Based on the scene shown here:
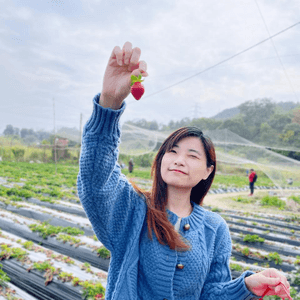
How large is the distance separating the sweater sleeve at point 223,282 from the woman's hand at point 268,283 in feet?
0.08

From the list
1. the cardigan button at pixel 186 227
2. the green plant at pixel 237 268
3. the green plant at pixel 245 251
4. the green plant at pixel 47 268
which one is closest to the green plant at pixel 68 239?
the green plant at pixel 47 268

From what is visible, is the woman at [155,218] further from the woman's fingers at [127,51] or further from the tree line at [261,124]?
the tree line at [261,124]

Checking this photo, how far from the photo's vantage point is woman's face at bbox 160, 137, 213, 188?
1.00 metres

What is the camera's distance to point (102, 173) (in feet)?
2.72

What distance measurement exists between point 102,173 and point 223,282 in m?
0.63

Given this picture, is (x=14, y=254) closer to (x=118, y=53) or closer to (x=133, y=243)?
(x=133, y=243)

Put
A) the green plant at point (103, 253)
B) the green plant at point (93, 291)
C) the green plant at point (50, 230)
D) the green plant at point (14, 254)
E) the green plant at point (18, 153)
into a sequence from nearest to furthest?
the green plant at point (93, 291) < the green plant at point (14, 254) < the green plant at point (103, 253) < the green plant at point (50, 230) < the green plant at point (18, 153)

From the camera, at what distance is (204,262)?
38.4 inches

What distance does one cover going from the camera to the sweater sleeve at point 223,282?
0.96m

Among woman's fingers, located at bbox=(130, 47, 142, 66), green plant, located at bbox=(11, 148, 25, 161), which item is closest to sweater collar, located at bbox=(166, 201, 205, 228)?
woman's fingers, located at bbox=(130, 47, 142, 66)

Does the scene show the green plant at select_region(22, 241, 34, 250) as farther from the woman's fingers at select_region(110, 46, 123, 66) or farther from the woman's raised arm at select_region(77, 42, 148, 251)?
the woman's fingers at select_region(110, 46, 123, 66)

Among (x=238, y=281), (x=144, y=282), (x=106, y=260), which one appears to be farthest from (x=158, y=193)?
(x=106, y=260)

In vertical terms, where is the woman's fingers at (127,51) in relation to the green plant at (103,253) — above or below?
above

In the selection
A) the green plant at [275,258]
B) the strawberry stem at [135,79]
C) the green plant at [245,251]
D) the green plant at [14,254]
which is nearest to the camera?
the strawberry stem at [135,79]
